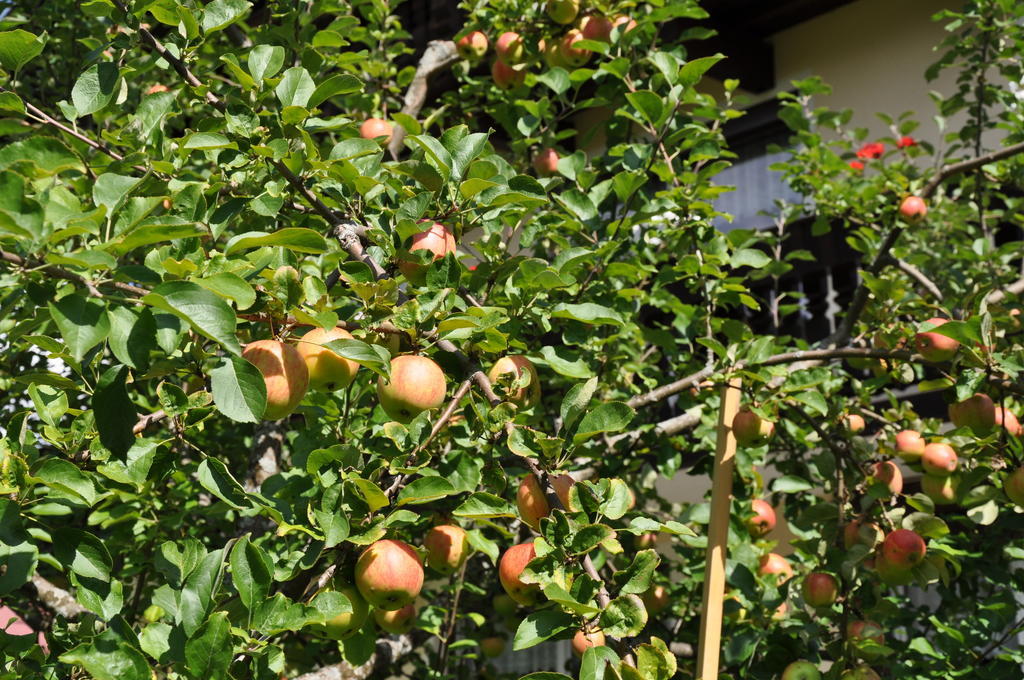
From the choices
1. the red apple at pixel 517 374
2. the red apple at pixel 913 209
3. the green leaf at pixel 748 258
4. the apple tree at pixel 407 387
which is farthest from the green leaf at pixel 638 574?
the red apple at pixel 913 209

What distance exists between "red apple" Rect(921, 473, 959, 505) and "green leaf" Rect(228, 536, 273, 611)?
1599 mm

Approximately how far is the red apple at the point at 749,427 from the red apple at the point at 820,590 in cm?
36

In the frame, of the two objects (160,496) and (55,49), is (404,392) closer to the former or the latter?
(160,496)

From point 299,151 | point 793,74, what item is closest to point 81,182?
point 299,151

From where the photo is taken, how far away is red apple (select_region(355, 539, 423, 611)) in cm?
132

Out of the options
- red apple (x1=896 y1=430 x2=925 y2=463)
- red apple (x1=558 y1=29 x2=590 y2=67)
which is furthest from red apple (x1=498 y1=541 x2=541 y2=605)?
red apple (x1=558 y1=29 x2=590 y2=67)

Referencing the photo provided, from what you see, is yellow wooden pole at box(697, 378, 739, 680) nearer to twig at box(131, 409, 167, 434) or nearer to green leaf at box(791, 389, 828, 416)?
green leaf at box(791, 389, 828, 416)

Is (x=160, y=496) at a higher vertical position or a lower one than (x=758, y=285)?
lower

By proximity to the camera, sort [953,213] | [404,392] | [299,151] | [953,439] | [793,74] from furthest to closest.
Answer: [793,74], [953,213], [953,439], [299,151], [404,392]

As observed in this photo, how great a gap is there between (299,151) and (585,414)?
0.66m

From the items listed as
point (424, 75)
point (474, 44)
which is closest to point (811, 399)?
point (474, 44)

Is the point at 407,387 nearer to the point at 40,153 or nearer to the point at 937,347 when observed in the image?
the point at 40,153

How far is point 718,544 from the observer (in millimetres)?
1787

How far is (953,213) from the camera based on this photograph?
3.75 metres
